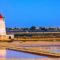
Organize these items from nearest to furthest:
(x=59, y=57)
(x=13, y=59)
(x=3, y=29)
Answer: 1. (x=13, y=59)
2. (x=59, y=57)
3. (x=3, y=29)

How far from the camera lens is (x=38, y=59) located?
14016 millimetres

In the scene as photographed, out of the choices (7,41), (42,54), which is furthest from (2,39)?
(42,54)

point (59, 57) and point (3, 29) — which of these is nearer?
point (59, 57)

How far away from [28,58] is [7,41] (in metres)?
11.0

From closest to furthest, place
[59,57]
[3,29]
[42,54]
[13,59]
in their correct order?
[13,59]
[59,57]
[42,54]
[3,29]

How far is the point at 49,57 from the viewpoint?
14.8 metres

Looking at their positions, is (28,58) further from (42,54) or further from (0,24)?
(0,24)

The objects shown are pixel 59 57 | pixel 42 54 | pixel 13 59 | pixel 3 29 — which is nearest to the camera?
pixel 13 59

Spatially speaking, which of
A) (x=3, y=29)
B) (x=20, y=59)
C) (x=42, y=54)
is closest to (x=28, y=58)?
(x=20, y=59)

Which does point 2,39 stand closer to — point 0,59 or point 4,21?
point 4,21

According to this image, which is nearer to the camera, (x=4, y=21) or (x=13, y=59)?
(x=13, y=59)

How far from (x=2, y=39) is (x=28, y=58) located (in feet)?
37.2

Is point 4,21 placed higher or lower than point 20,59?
higher

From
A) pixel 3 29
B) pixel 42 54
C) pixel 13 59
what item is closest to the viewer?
pixel 13 59
